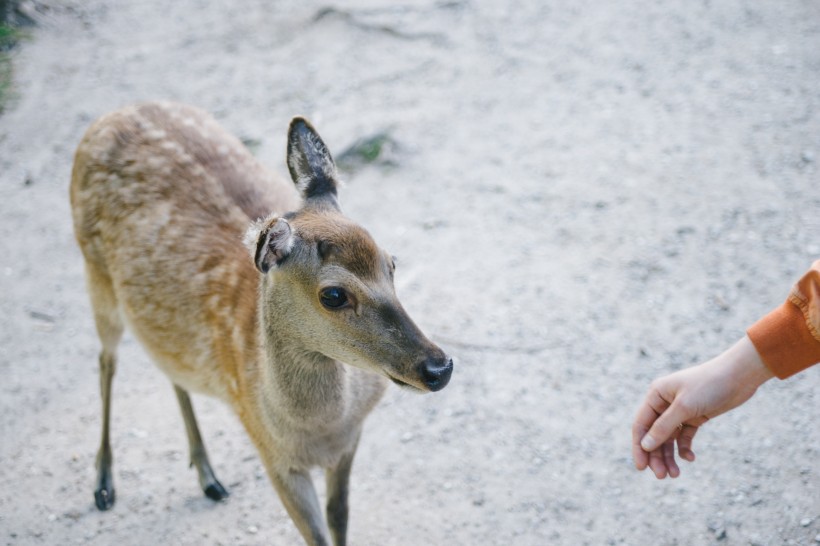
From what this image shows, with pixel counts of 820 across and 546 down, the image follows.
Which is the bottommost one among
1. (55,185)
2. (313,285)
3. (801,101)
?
(55,185)

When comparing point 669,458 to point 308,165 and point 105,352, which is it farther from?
point 105,352

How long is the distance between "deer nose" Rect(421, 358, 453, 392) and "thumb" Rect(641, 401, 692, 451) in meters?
0.62

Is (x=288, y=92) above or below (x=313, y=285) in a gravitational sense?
below

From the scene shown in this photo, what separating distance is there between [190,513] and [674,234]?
312 cm

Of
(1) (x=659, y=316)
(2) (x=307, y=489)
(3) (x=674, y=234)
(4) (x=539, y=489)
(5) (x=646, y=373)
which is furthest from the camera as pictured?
(3) (x=674, y=234)

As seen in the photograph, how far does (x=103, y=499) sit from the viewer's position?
3934 millimetres

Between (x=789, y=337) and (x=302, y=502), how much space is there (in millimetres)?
1766

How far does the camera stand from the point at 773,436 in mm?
3840

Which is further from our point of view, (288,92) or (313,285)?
(288,92)

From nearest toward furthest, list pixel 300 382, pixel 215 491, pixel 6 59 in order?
pixel 300 382 < pixel 215 491 < pixel 6 59

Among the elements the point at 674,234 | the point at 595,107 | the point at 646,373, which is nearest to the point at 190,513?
the point at 646,373

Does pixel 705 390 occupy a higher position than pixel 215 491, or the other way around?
pixel 705 390

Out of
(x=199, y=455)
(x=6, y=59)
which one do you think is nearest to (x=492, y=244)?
(x=199, y=455)

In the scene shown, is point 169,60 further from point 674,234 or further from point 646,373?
point 646,373
